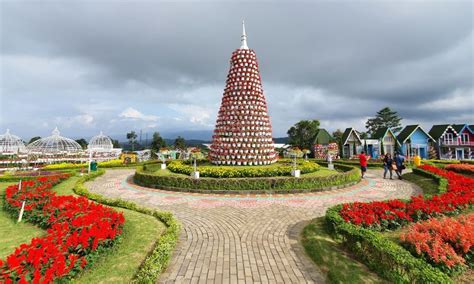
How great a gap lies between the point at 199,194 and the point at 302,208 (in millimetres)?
5974

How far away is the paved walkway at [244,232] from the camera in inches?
197

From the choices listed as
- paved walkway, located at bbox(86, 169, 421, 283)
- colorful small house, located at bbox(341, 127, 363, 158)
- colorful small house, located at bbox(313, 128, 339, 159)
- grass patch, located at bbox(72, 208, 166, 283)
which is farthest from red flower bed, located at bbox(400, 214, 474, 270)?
colorful small house, located at bbox(341, 127, 363, 158)

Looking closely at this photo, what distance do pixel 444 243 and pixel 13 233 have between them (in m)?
12.4

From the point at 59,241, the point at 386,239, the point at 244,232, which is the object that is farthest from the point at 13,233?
the point at 386,239

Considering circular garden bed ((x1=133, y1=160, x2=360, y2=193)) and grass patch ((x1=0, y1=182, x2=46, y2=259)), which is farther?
circular garden bed ((x1=133, y1=160, x2=360, y2=193))

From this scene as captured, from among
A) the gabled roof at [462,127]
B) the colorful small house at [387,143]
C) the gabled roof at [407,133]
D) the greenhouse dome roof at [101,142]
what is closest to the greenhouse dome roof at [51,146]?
the greenhouse dome roof at [101,142]

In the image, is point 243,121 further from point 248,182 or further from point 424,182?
point 424,182

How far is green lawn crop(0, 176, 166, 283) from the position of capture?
4816mm

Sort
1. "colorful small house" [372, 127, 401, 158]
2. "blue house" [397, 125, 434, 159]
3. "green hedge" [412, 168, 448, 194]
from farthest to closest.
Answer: "colorful small house" [372, 127, 401, 158] < "blue house" [397, 125, 434, 159] < "green hedge" [412, 168, 448, 194]

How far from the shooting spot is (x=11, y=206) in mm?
9523

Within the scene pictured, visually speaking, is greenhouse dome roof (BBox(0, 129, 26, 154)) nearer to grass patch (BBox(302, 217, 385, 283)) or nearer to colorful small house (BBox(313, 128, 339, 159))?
grass patch (BBox(302, 217, 385, 283))

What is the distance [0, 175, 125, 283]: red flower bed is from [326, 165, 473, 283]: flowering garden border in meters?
6.32

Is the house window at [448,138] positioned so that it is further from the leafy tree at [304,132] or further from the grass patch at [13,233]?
the grass patch at [13,233]

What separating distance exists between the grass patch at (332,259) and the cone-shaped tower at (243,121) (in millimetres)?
12385
